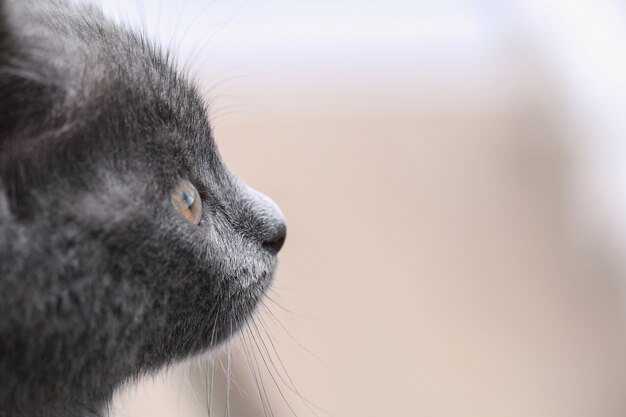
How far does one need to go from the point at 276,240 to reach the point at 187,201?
0.45 feet

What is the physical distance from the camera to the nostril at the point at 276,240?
73 centimetres

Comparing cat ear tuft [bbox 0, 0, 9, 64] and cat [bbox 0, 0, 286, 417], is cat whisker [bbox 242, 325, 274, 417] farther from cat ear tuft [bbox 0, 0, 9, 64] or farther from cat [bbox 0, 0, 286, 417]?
cat ear tuft [bbox 0, 0, 9, 64]

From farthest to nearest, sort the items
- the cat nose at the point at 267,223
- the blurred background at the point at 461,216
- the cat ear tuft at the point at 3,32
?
the blurred background at the point at 461,216, the cat nose at the point at 267,223, the cat ear tuft at the point at 3,32

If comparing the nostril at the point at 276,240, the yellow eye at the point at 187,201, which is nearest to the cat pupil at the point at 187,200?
the yellow eye at the point at 187,201

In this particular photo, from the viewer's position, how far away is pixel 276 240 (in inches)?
29.3

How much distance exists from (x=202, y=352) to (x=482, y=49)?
148cm

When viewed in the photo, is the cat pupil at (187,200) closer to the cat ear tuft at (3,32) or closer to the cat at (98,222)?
the cat at (98,222)

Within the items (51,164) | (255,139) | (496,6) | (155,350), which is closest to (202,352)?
(155,350)

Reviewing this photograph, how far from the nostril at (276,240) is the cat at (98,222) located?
39 mm

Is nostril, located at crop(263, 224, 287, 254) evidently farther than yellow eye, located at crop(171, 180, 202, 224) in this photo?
Yes

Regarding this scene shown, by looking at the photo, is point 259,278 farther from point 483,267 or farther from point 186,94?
point 483,267

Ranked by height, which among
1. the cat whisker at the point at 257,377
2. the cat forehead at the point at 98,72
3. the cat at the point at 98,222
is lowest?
the cat whisker at the point at 257,377

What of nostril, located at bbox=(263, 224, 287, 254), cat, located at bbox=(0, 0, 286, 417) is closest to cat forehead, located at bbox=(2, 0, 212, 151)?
cat, located at bbox=(0, 0, 286, 417)

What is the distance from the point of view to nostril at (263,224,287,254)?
28.8 inches
